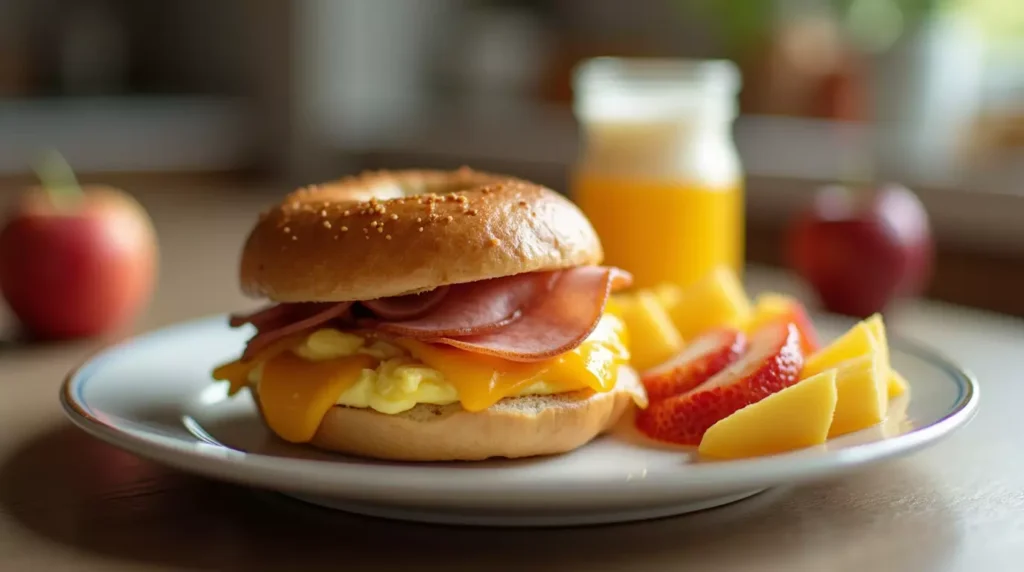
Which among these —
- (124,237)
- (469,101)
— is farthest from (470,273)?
(469,101)

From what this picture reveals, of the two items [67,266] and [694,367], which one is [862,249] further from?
[67,266]

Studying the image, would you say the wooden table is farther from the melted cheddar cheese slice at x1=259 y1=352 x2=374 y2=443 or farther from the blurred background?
the blurred background

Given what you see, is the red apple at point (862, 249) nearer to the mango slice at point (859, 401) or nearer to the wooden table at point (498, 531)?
the wooden table at point (498, 531)

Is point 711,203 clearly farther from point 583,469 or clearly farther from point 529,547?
point 529,547

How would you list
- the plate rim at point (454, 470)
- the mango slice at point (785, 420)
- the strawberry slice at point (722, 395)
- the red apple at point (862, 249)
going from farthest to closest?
the red apple at point (862, 249)
the strawberry slice at point (722, 395)
the mango slice at point (785, 420)
the plate rim at point (454, 470)

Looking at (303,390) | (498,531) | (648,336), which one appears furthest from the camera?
(648,336)

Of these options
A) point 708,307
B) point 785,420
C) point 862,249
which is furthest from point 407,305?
point 862,249

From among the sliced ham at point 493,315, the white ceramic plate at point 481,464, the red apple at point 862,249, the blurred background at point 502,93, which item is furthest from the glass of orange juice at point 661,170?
the blurred background at point 502,93
